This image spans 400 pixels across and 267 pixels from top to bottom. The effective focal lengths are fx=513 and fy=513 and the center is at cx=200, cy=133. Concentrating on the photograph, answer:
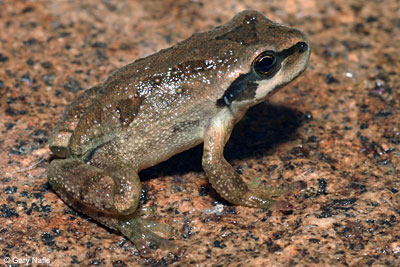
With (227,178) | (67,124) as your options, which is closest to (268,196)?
(227,178)

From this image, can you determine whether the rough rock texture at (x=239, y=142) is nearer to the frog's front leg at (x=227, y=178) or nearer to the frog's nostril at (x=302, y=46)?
the frog's front leg at (x=227, y=178)

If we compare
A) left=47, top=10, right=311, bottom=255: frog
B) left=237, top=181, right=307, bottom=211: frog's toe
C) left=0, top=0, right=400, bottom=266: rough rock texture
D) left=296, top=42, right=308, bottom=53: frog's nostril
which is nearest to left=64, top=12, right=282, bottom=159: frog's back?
left=47, top=10, right=311, bottom=255: frog

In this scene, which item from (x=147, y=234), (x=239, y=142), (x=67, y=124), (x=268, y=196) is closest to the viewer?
(x=147, y=234)

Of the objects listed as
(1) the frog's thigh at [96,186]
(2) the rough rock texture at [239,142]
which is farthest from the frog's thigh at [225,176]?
(1) the frog's thigh at [96,186]

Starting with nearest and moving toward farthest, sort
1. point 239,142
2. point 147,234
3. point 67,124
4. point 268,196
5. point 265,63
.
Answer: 1. point 147,234
2. point 265,63
3. point 268,196
4. point 67,124
5. point 239,142

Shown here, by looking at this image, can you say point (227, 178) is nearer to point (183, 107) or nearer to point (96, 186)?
point (183, 107)

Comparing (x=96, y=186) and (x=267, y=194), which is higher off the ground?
(x=96, y=186)

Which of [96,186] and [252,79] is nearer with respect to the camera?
[96,186]

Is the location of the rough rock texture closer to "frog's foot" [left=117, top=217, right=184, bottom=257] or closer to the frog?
"frog's foot" [left=117, top=217, right=184, bottom=257]
